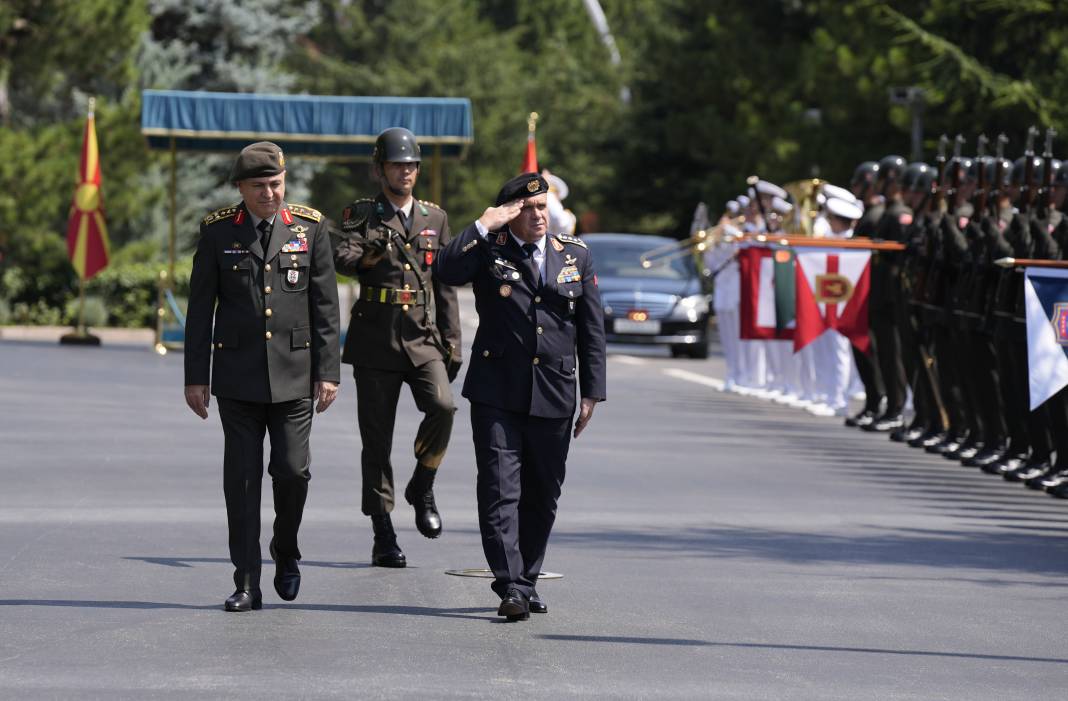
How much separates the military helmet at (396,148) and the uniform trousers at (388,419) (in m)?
0.94

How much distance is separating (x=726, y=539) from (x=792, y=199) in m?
12.4

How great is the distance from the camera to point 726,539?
39.0ft

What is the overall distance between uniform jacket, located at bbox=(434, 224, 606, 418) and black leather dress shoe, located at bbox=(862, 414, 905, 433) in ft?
34.2

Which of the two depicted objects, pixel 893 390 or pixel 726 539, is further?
pixel 893 390

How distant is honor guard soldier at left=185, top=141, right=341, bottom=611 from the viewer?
920 cm

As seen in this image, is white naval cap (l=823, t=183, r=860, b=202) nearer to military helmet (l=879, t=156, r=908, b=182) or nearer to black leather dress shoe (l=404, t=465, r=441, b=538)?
military helmet (l=879, t=156, r=908, b=182)

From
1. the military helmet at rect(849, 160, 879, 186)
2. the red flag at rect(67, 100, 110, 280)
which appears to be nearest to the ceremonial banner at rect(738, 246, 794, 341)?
the military helmet at rect(849, 160, 879, 186)

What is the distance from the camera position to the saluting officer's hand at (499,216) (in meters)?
9.09

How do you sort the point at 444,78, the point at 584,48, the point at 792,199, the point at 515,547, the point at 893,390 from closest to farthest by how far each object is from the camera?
the point at 515,547
the point at 893,390
the point at 792,199
the point at 444,78
the point at 584,48

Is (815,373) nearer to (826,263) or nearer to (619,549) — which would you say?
(826,263)

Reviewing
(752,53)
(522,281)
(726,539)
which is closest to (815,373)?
(726,539)

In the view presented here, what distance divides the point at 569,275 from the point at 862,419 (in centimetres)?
1089

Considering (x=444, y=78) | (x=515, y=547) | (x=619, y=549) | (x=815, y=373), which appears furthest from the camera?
(x=444, y=78)

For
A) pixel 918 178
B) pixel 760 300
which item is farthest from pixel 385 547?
pixel 760 300
